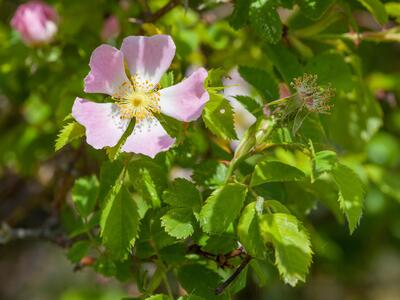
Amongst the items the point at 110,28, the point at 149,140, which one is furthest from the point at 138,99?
the point at 110,28

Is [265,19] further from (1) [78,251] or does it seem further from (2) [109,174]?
(1) [78,251]

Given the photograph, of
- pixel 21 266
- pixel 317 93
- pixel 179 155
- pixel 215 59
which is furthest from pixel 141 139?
pixel 21 266

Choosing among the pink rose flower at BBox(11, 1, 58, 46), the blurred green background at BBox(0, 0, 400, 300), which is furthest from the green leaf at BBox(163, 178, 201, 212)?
the pink rose flower at BBox(11, 1, 58, 46)

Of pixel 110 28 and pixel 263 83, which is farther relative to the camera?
pixel 110 28

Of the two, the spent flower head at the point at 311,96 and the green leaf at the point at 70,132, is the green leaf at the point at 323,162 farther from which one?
the green leaf at the point at 70,132

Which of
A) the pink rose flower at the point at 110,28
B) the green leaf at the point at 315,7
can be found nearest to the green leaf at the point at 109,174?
the green leaf at the point at 315,7

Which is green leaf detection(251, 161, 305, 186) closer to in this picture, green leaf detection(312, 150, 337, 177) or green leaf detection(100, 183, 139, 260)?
green leaf detection(312, 150, 337, 177)
